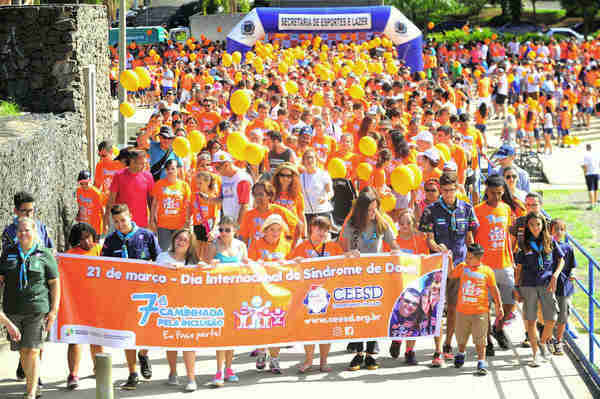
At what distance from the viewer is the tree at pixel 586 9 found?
61344 mm

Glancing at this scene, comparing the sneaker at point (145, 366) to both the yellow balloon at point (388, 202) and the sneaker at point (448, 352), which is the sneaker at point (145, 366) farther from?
the yellow balloon at point (388, 202)

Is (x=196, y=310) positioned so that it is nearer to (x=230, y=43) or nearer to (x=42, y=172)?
(x=42, y=172)

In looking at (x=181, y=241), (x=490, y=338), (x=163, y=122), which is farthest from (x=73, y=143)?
(x=490, y=338)

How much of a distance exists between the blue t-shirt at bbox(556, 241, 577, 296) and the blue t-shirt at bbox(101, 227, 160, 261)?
372cm

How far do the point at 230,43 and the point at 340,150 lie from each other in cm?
2064

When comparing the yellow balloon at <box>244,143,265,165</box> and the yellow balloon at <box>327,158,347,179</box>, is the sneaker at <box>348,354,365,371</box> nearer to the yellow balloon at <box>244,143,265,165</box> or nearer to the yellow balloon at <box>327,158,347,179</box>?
the yellow balloon at <box>244,143,265,165</box>

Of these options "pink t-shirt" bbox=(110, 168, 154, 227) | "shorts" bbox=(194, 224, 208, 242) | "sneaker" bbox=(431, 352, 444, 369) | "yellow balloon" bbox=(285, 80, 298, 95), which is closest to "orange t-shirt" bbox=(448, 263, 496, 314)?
"sneaker" bbox=(431, 352, 444, 369)

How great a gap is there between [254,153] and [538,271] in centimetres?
375

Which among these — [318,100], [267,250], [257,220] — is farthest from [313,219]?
[318,100]

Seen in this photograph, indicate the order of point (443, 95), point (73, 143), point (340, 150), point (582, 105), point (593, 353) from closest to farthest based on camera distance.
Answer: point (593, 353) → point (340, 150) → point (73, 143) → point (443, 95) → point (582, 105)

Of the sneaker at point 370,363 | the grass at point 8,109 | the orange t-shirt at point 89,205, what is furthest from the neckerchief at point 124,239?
the grass at point 8,109

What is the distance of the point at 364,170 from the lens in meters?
11.4

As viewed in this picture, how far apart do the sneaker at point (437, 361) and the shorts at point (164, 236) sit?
311 centimetres

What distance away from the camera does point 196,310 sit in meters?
8.02
